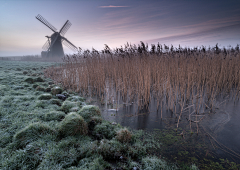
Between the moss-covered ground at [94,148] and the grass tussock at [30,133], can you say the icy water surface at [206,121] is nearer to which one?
the moss-covered ground at [94,148]

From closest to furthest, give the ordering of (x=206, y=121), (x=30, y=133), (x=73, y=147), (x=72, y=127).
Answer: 1. (x=73, y=147)
2. (x=30, y=133)
3. (x=72, y=127)
4. (x=206, y=121)

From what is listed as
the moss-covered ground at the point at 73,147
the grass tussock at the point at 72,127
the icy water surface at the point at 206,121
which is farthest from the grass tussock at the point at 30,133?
the icy water surface at the point at 206,121

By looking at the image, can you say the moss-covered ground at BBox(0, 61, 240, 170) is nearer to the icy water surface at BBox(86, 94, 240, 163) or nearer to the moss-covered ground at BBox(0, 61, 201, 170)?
the moss-covered ground at BBox(0, 61, 201, 170)

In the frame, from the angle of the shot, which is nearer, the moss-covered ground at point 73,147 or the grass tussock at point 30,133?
the moss-covered ground at point 73,147

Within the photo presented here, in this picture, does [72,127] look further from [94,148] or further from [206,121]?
[206,121]

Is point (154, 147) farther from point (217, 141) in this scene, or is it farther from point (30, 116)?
point (30, 116)

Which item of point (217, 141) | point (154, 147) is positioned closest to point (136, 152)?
point (154, 147)

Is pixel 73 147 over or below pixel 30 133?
below

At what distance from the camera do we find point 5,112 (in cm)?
378

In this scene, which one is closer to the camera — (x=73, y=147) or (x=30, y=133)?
(x=73, y=147)

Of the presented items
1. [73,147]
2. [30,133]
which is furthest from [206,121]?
[30,133]

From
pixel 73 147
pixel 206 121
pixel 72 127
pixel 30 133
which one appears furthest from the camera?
pixel 206 121

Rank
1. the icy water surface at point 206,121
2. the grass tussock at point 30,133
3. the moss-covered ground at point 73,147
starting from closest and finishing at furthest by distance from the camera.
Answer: the moss-covered ground at point 73,147 → the grass tussock at point 30,133 → the icy water surface at point 206,121

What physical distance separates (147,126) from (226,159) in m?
1.82
